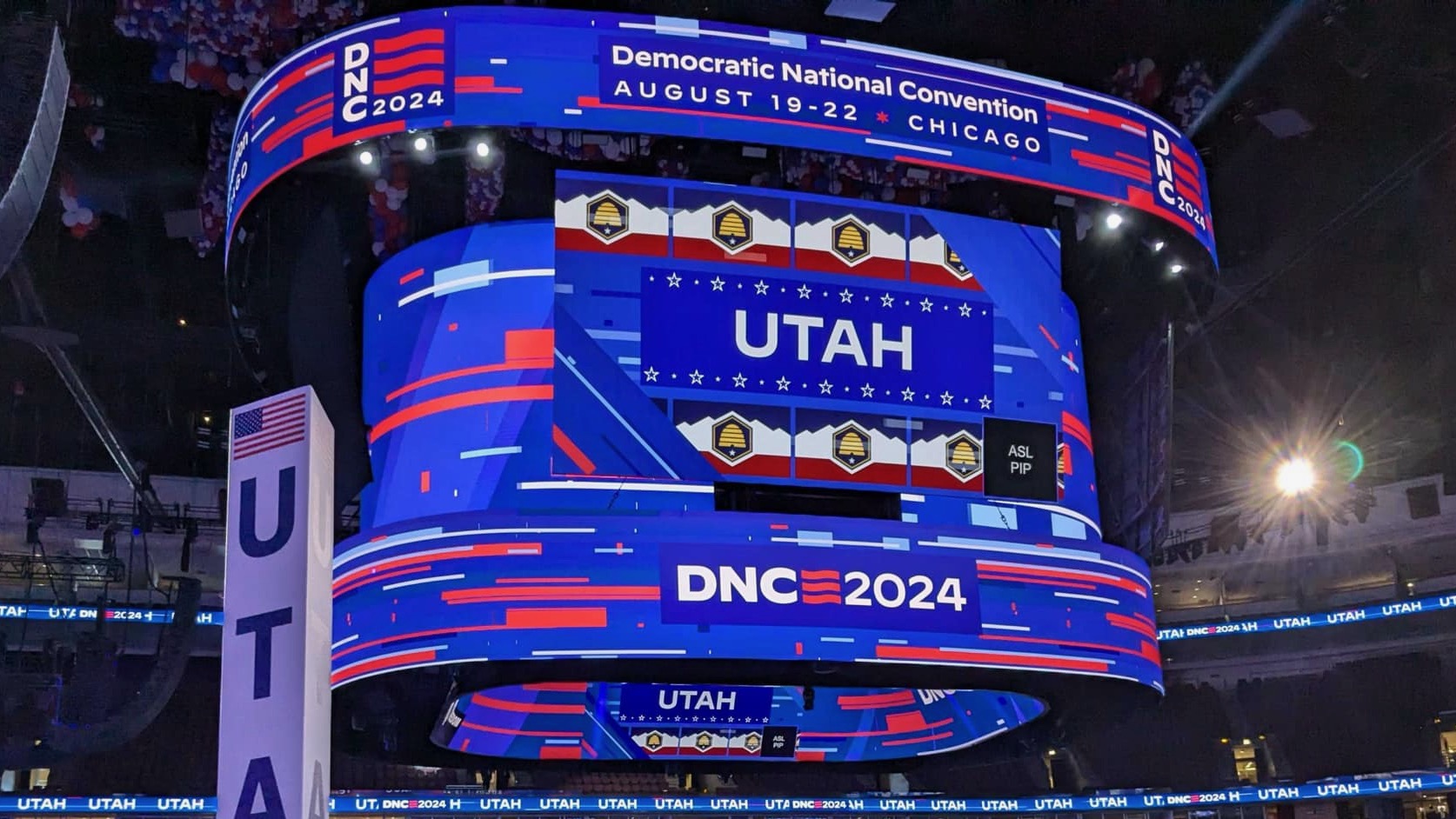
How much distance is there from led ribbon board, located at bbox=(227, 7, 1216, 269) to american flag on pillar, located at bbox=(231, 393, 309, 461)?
24.1ft

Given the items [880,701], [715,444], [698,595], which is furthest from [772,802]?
[698,595]

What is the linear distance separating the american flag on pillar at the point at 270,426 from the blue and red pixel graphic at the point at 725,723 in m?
9.10

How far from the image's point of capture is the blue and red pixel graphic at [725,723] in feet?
51.0

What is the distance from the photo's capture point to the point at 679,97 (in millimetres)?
13484

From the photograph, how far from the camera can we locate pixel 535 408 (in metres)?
13.4

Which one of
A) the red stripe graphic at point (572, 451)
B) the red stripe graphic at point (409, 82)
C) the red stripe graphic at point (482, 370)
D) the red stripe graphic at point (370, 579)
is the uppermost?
the red stripe graphic at point (409, 82)

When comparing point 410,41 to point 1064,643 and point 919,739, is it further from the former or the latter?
point 919,739

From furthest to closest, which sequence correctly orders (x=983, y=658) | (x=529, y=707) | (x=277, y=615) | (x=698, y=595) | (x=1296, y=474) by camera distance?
(x=1296, y=474)
(x=529, y=707)
(x=983, y=658)
(x=698, y=595)
(x=277, y=615)

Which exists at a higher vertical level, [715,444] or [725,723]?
[715,444]

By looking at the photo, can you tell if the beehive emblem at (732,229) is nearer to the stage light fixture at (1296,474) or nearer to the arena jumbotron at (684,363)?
the arena jumbotron at (684,363)

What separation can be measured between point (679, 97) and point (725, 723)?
6.66 m

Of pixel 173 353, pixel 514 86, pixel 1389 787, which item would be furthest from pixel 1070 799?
pixel 514 86

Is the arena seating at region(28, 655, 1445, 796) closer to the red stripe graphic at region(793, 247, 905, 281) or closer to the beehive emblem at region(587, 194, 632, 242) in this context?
the red stripe graphic at region(793, 247, 905, 281)

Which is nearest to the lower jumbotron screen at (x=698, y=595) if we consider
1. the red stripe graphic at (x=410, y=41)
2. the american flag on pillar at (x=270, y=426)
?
the red stripe graphic at (x=410, y=41)
